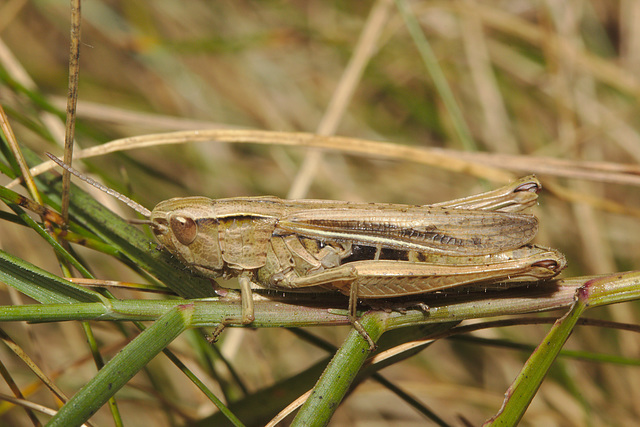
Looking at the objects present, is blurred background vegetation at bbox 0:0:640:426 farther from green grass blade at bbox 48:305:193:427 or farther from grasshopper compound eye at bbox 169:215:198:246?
green grass blade at bbox 48:305:193:427

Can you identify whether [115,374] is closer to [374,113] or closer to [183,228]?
[183,228]

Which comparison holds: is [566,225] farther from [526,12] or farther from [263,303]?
[263,303]

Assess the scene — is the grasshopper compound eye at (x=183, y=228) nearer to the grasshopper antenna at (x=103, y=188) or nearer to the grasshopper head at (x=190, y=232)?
the grasshopper head at (x=190, y=232)

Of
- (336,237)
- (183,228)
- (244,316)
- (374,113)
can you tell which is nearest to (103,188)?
(183,228)

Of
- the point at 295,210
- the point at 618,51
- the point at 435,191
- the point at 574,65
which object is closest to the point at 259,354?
the point at 295,210

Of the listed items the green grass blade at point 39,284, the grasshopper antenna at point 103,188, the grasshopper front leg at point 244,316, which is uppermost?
the grasshopper antenna at point 103,188

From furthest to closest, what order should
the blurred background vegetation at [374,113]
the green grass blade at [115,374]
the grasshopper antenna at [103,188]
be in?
the blurred background vegetation at [374,113]
the grasshopper antenna at [103,188]
the green grass blade at [115,374]

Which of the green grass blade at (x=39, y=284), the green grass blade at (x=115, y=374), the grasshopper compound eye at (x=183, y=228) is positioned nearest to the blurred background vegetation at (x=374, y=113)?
the grasshopper compound eye at (x=183, y=228)
